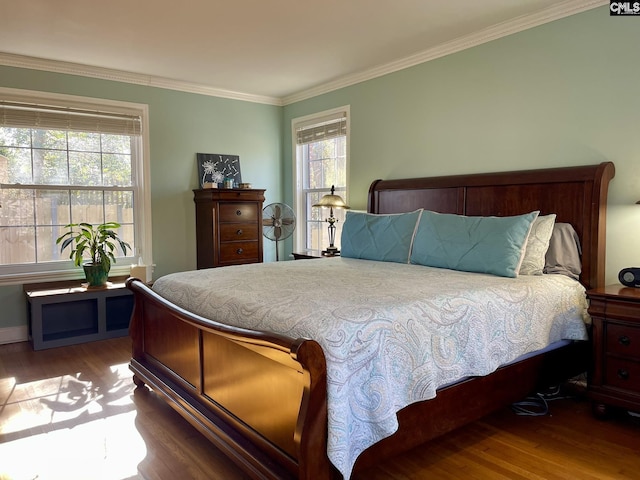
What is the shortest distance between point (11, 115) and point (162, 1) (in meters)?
2.01

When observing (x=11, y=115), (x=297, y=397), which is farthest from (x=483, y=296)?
(x=11, y=115)

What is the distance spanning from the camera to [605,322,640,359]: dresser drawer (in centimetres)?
240

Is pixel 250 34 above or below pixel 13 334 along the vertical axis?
above

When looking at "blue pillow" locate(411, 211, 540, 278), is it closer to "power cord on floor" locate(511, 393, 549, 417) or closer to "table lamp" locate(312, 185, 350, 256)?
"power cord on floor" locate(511, 393, 549, 417)

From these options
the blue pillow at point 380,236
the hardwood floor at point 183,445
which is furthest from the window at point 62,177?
the blue pillow at point 380,236

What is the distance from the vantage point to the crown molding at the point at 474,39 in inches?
116

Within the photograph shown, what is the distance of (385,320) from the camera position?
5.93 feet

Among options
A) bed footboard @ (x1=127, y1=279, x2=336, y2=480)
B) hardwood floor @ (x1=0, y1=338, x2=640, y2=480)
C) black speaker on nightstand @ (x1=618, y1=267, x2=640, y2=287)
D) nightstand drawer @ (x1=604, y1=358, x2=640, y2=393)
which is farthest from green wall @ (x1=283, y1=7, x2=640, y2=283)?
bed footboard @ (x1=127, y1=279, x2=336, y2=480)

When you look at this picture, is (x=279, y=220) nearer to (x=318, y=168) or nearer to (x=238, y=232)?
(x=238, y=232)

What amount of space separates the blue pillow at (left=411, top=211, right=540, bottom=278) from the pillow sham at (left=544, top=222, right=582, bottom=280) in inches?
8.9

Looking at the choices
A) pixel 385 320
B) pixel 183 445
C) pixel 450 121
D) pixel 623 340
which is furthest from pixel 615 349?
pixel 183 445

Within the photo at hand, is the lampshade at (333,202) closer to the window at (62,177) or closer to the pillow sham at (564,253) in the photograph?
the window at (62,177)

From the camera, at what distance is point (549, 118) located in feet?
10.3

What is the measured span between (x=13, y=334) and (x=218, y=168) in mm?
2450
